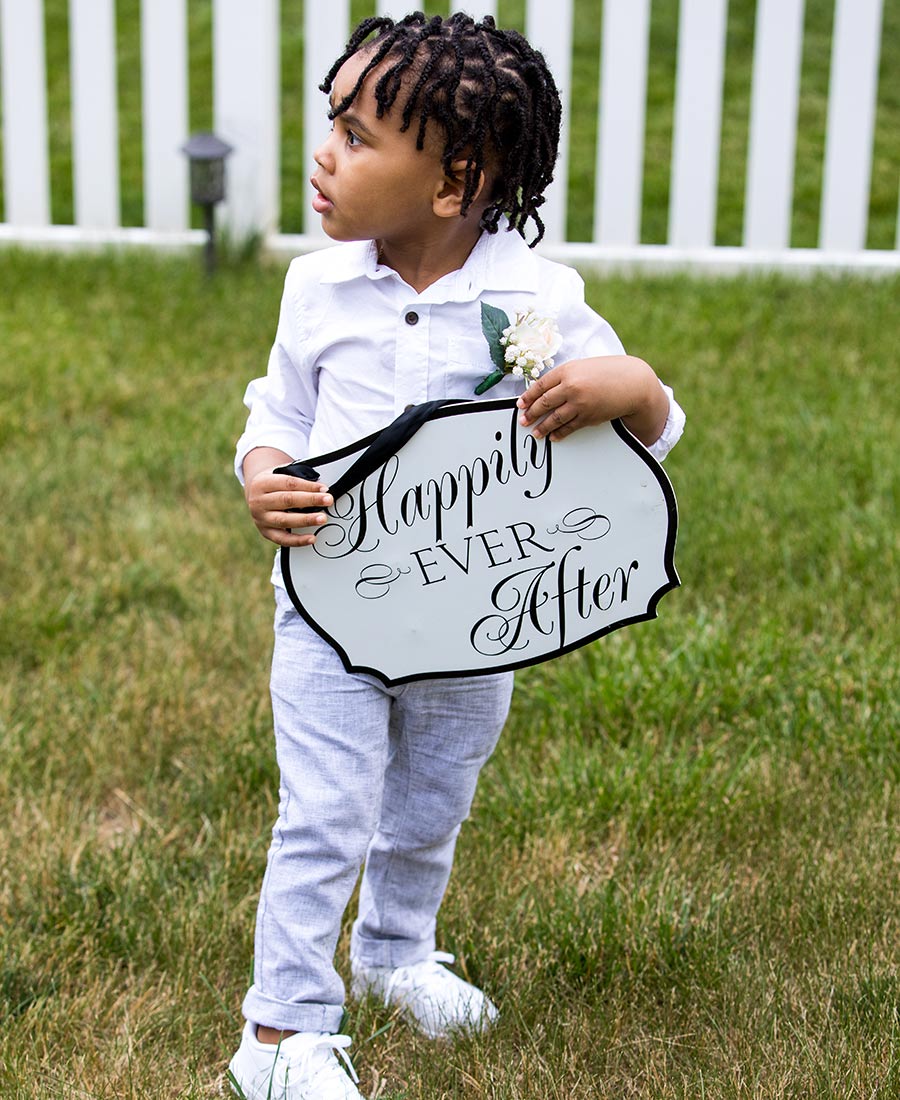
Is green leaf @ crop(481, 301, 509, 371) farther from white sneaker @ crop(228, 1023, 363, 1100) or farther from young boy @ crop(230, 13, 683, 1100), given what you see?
white sneaker @ crop(228, 1023, 363, 1100)

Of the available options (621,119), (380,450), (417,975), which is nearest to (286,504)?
(380,450)

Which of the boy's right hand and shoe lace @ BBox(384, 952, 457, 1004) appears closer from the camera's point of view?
the boy's right hand

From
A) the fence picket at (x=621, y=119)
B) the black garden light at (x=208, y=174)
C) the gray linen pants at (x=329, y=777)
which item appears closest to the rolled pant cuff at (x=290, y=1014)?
the gray linen pants at (x=329, y=777)

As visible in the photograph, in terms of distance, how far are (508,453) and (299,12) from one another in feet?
26.1

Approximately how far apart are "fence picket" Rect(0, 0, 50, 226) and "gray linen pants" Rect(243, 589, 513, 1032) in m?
4.52

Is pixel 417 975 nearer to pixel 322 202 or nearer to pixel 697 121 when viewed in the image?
pixel 322 202

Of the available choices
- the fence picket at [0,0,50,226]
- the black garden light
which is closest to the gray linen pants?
the black garden light

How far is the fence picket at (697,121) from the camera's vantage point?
5695 mm

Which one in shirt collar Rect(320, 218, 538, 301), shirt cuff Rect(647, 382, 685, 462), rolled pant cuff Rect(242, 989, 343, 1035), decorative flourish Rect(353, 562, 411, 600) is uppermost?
shirt collar Rect(320, 218, 538, 301)

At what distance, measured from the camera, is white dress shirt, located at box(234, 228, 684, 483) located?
5.82ft

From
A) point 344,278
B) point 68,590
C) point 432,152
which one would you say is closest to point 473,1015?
point 344,278

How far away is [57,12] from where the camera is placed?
29.7ft

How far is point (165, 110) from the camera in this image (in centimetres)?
587

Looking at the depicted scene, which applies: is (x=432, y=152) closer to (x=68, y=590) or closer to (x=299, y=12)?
(x=68, y=590)
